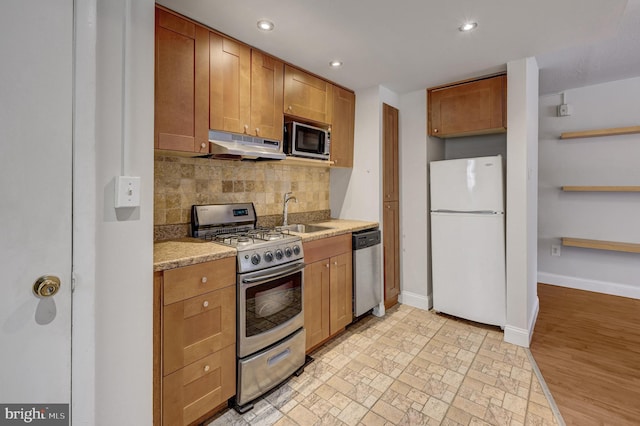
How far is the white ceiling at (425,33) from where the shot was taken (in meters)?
1.72

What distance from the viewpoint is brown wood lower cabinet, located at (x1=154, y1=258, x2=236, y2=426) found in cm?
141

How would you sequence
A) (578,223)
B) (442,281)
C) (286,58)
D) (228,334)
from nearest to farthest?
(228,334)
(286,58)
(442,281)
(578,223)

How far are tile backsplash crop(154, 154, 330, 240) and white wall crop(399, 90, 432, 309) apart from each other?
3.06 feet

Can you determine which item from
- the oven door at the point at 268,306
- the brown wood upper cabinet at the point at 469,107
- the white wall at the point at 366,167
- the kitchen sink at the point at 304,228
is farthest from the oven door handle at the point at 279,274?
the brown wood upper cabinet at the point at 469,107

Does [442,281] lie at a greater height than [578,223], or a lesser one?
lesser

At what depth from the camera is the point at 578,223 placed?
3734 millimetres

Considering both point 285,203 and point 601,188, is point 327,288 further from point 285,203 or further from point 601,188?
point 601,188

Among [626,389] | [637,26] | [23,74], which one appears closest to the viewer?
[23,74]

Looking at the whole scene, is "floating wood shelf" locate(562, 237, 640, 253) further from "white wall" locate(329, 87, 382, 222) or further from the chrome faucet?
the chrome faucet

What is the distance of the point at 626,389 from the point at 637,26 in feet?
8.62

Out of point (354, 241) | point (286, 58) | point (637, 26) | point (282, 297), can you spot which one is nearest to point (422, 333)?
point (354, 241)

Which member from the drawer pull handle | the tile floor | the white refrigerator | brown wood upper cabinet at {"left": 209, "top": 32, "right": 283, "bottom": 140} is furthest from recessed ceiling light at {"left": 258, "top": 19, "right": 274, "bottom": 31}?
the tile floor

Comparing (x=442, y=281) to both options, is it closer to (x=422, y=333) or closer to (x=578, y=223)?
(x=422, y=333)

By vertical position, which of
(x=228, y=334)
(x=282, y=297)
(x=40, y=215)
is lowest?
(x=228, y=334)
